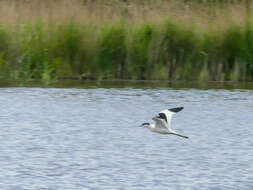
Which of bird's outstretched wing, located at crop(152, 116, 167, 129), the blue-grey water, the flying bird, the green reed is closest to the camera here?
the blue-grey water

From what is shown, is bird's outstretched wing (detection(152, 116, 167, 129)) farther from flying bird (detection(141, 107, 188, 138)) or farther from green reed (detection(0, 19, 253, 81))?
green reed (detection(0, 19, 253, 81))

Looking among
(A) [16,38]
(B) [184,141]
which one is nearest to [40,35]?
(A) [16,38]

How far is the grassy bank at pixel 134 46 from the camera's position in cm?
1825

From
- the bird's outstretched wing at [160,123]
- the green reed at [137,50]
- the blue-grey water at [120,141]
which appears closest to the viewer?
the blue-grey water at [120,141]

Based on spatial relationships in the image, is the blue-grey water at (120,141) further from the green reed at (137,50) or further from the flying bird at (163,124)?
the green reed at (137,50)

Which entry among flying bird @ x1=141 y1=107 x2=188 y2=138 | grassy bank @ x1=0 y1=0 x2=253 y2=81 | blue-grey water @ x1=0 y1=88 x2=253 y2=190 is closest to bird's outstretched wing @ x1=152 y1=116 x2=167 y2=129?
flying bird @ x1=141 y1=107 x2=188 y2=138

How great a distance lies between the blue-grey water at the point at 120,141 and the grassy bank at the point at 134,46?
157 cm

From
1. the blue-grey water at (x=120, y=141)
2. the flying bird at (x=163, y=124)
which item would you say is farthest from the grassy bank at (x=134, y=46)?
the flying bird at (x=163, y=124)

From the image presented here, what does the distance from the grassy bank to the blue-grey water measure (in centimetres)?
157

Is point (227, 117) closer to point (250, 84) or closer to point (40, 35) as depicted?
point (250, 84)

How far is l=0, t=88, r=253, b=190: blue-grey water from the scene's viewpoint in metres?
9.09

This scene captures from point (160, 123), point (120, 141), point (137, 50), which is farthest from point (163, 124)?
point (137, 50)

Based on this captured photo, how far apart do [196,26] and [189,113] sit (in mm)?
4984

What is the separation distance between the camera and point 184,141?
452 inches
